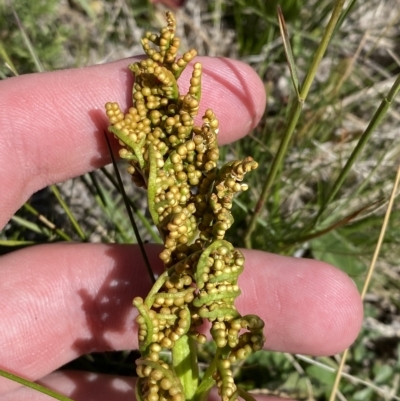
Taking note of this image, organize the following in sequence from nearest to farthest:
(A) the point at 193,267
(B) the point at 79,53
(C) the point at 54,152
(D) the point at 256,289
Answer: (A) the point at 193,267, (C) the point at 54,152, (D) the point at 256,289, (B) the point at 79,53

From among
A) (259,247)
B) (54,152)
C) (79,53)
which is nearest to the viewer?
(54,152)

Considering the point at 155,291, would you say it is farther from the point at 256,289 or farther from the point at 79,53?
the point at 79,53

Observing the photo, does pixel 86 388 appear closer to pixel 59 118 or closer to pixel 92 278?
pixel 92 278

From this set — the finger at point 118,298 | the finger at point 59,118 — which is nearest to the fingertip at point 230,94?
the finger at point 59,118

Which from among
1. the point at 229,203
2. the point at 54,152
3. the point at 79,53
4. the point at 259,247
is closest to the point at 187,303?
the point at 229,203

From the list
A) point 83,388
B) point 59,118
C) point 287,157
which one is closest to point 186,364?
point 83,388

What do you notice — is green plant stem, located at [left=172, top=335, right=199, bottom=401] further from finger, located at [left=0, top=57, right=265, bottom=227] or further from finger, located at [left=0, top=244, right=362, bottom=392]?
finger, located at [left=0, top=57, right=265, bottom=227]
